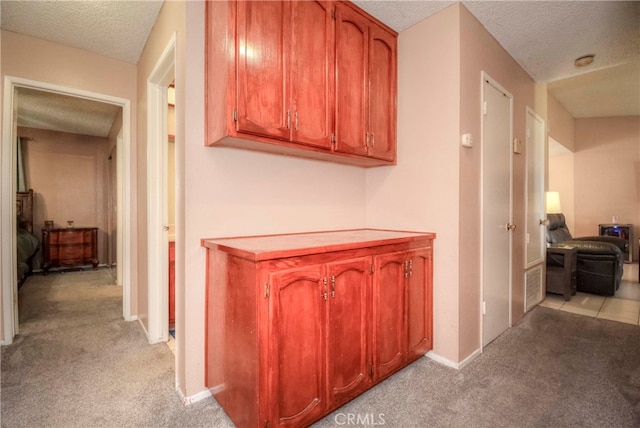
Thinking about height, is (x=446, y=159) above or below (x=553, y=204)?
above

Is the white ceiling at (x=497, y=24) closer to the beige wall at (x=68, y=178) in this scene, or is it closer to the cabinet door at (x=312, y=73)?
the cabinet door at (x=312, y=73)

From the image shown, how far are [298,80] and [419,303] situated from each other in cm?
159

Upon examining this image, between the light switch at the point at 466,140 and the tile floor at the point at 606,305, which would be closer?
the light switch at the point at 466,140

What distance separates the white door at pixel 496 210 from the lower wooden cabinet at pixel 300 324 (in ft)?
2.80

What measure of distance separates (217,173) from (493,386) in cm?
205

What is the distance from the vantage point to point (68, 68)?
2.57 meters

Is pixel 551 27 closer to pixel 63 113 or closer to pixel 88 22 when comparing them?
pixel 88 22

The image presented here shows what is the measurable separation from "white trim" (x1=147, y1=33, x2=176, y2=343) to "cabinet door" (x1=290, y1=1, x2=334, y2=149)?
118 centimetres

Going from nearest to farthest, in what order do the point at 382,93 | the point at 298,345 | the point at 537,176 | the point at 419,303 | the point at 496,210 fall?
the point at 298,345 → the point at 419,303 → the point at 382,93 → the point at 496,210 → the point at 537,176

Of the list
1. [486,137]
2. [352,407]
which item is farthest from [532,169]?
[352,407]

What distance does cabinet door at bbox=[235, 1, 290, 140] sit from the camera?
144cm

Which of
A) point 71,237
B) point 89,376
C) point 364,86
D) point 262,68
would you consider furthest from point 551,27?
point 71,237

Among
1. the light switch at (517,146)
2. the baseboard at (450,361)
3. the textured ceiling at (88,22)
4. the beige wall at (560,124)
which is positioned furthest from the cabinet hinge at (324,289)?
Answer: the beige wall at (560,124)

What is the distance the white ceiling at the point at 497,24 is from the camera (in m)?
2.02
